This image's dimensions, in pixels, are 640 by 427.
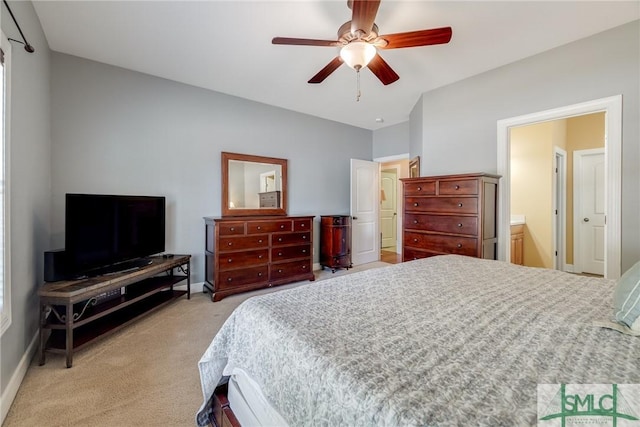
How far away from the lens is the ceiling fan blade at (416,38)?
1.76 m

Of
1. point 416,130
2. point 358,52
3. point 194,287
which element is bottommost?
point 194,287

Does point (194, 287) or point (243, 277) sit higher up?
point (243, 277)

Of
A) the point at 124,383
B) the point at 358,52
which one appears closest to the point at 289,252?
the point at 124,383

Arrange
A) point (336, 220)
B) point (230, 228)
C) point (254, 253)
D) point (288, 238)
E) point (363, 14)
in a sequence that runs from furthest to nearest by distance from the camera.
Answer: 1. point (336, 220)
2. point (288, 238)
3. point (254, 253)
4. point (230, 228)
5. point (363, 14)

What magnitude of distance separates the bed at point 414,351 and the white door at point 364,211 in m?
3.67

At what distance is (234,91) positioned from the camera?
3654 mm

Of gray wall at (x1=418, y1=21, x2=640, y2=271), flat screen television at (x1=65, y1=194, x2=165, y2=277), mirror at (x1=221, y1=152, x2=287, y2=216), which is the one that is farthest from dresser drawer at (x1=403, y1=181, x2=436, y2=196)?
flat screen television at (x1=65, y1=194, x2=165, y2=277)

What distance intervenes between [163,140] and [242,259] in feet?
5.81

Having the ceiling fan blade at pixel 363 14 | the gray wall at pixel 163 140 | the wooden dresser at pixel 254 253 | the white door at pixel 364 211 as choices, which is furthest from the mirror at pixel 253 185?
the ceiling fan blade at pixel 363 14

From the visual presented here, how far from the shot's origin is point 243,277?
3.37 meters

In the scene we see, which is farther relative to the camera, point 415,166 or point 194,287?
point 415,166

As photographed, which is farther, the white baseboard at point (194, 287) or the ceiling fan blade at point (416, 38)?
the white baseboard at point (194, 287)

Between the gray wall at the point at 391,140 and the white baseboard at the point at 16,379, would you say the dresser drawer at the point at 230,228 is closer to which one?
the white baseboard at the point at 16,379

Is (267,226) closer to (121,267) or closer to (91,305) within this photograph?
(121,267)
